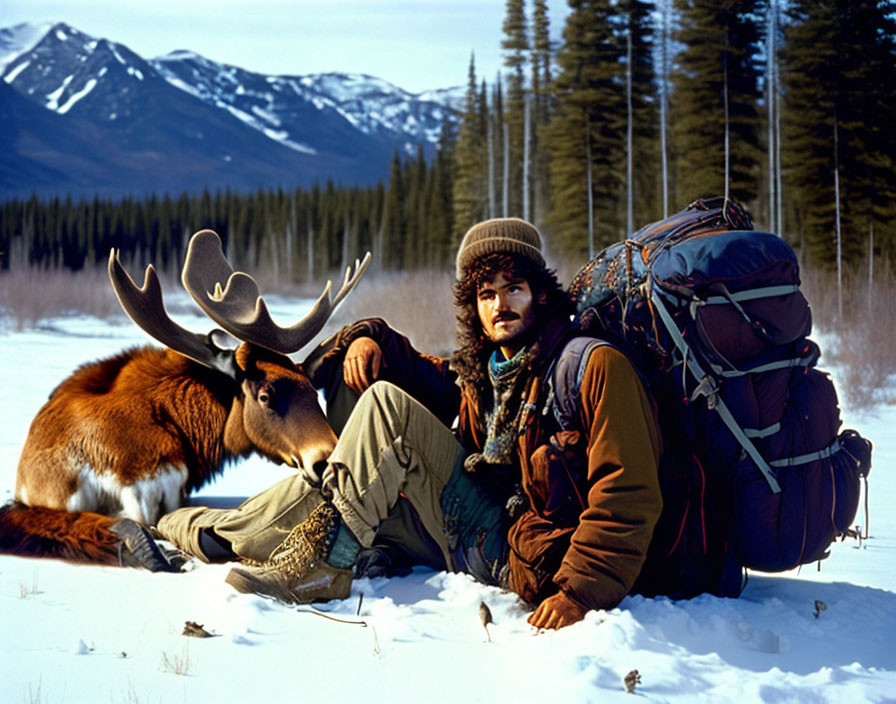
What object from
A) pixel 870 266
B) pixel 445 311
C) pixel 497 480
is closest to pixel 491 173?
pixel 445 311

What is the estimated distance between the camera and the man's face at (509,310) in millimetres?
Answer: 2975

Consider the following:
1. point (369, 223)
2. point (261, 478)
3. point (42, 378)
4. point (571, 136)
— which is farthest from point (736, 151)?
point (369, 223)

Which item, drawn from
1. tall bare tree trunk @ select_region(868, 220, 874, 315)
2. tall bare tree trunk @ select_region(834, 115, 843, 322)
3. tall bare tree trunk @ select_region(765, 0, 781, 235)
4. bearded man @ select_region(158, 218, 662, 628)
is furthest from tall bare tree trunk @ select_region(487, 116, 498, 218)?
bearded man @ select_region(158, 218, 662, 628)

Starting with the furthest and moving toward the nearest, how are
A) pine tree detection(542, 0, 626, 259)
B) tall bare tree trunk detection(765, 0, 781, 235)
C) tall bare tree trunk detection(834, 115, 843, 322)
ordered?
1. pine tree detection(542, 0, 626, 259)
2. tall bare tree trunk detection(765, 0, 781, 235)
3. tall bare tree trunk detection(834, 115, 843, 322)

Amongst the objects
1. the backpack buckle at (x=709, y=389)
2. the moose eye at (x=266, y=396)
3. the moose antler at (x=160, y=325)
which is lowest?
the moose eye at (x=266, y=396)

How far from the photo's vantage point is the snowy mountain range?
313 feet

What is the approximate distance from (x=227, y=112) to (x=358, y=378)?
19296cm

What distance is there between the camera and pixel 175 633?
2781 mm

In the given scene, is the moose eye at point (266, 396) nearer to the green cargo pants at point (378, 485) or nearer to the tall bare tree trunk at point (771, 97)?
the green cargo pants at point (378, 485)

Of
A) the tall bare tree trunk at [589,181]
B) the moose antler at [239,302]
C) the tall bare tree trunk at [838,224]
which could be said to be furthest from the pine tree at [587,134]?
the moose antler at [239,302]

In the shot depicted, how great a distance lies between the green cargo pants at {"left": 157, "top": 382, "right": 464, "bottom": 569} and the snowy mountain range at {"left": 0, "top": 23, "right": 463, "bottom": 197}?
66602mm

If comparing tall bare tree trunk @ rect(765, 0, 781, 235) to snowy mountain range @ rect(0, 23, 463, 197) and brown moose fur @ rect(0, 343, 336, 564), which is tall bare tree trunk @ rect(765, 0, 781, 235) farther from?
snowy mountain range @ rect(0, 23, 463, 197)

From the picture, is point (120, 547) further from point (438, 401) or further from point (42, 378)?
point (42, 378)

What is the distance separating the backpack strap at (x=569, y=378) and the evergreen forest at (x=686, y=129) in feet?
18.1
